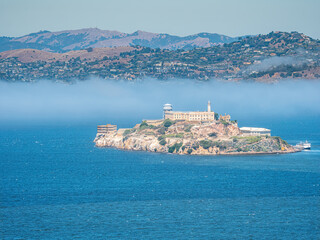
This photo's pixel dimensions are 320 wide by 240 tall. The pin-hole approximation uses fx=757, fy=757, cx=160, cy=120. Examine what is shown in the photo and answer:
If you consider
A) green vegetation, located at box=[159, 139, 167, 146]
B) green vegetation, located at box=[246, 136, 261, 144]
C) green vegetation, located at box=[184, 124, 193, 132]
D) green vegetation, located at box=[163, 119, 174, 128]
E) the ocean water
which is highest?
green vegetation, located at box=[163, 119, 174, 128]

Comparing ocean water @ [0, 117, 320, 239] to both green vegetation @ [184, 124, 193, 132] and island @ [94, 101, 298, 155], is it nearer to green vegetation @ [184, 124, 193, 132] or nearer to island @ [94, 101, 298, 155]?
Answer: island @ [94, 101, 298, 155]

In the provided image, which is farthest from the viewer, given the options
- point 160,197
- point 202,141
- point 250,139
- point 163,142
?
point 163,142

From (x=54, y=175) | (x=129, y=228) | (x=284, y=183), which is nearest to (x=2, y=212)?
(x=129, y=228)

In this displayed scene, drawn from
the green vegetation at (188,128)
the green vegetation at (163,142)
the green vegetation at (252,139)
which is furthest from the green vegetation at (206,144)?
the green vegetation at (163,142)

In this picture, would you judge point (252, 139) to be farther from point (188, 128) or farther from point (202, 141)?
point (188, 128)

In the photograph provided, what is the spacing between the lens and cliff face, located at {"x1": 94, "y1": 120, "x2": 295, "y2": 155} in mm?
178375

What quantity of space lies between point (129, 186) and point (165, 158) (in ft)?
132

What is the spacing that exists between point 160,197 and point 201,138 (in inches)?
2512

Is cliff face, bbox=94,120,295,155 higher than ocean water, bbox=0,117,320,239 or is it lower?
higher

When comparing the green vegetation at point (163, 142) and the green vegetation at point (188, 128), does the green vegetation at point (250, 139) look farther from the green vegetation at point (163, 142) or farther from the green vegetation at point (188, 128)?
the green vegetation at point (163, 142)

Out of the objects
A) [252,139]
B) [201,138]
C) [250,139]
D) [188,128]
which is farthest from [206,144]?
[188,128]

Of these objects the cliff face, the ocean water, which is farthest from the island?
the ocean water

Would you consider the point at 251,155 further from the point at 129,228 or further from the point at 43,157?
the point at 129,228

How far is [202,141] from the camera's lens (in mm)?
180000
